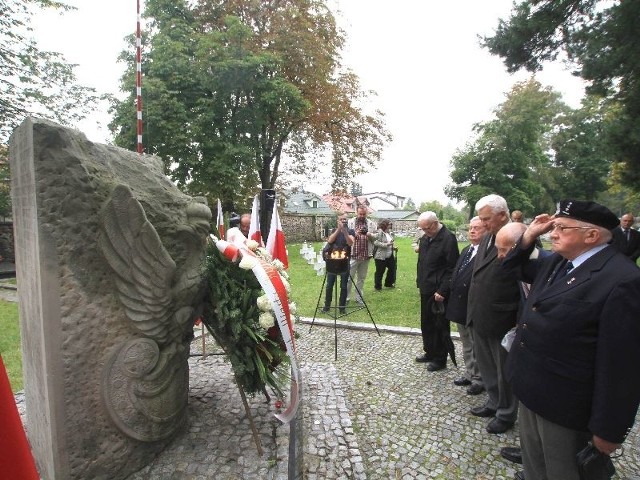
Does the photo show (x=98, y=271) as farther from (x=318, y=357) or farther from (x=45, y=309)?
(x=318, y=357)

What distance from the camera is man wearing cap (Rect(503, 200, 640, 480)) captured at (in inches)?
71.4

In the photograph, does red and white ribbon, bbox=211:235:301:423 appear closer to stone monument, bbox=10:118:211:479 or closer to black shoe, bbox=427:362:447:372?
stone monument, bbox=10:118:211:479

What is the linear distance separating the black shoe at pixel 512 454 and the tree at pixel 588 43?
5.87 metres

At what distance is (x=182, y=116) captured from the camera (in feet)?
46.1

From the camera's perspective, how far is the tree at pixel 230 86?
14203 millimetres

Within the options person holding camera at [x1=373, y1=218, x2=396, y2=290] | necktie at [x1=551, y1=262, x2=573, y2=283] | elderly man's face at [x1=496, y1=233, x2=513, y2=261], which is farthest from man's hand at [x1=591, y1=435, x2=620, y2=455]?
person holding camera at [x1=373, y1=218, x2=396, y2=290]

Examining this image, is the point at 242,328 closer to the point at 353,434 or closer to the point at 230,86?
the point at 353,434

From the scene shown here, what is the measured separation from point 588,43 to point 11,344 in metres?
10.1

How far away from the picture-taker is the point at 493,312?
3.37 metres

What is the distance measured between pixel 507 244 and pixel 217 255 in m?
2.33

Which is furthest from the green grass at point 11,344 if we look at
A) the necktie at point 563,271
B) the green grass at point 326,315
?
the necktie at point 563,271

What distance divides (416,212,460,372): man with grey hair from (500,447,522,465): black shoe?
1.70 m

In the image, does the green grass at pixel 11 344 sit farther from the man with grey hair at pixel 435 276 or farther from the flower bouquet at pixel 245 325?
the man with grey hair at pixel 435 276

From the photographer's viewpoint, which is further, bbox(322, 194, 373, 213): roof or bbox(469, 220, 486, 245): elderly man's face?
bbox(322, 194, 373, 213): roof
